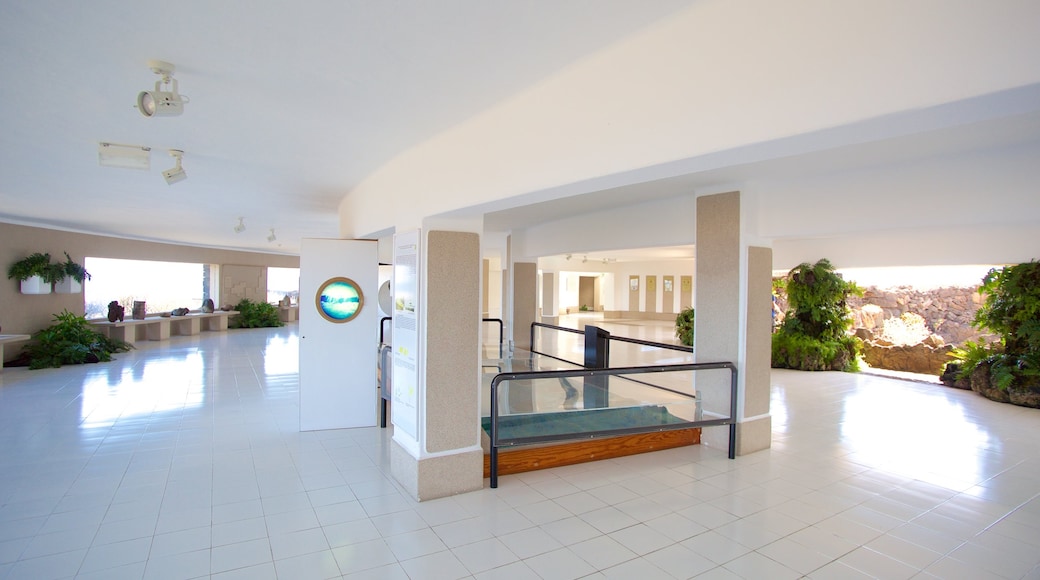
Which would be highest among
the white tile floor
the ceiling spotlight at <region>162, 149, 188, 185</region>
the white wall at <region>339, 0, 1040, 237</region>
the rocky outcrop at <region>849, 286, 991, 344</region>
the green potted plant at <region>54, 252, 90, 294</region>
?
the ceiling spotlight at <region>162, 149, 188, 185</region>

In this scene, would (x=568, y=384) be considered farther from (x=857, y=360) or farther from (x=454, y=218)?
(x=857, y=360)

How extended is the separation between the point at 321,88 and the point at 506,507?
10.1 ft

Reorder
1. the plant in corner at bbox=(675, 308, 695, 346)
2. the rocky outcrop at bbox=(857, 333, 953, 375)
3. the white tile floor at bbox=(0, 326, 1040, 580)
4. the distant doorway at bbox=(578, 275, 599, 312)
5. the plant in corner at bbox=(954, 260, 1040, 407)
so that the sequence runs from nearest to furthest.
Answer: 1. the white tile floor at bbox=(0, 326, 1040, 580)
2. the plant in corner at bbox=(954, 260, 1040, 407)
3. the rocky outcrop at bbox=(857, 333, 953, 375)
4. the plant in corner at bbox=(675, 308, 695, 346)
5. the distant doorway at bbox=(578, 275, 599, 312)

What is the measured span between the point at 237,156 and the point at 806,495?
561cm

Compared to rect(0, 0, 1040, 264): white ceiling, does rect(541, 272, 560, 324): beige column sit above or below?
below

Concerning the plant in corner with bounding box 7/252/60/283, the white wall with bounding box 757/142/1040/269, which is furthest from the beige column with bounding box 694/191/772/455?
the plant in corner with bounding box 7/252/60/283

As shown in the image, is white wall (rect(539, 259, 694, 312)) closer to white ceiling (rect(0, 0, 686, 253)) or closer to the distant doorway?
the distant doorway

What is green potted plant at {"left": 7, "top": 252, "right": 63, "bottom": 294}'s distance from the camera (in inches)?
359

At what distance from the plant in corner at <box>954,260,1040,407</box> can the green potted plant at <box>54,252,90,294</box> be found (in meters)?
16.8

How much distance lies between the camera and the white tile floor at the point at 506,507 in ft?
9.79

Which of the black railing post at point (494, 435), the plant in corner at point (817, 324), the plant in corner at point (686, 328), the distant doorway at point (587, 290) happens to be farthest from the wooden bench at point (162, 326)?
the distant doorway at point (587, 290)

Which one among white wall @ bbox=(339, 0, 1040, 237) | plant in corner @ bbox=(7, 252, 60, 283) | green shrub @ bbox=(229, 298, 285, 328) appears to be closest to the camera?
white wall @ bbox=(339, 0, 1040, 237)

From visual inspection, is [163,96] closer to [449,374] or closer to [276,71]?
[276,71]

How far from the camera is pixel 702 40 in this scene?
1.87 metres
